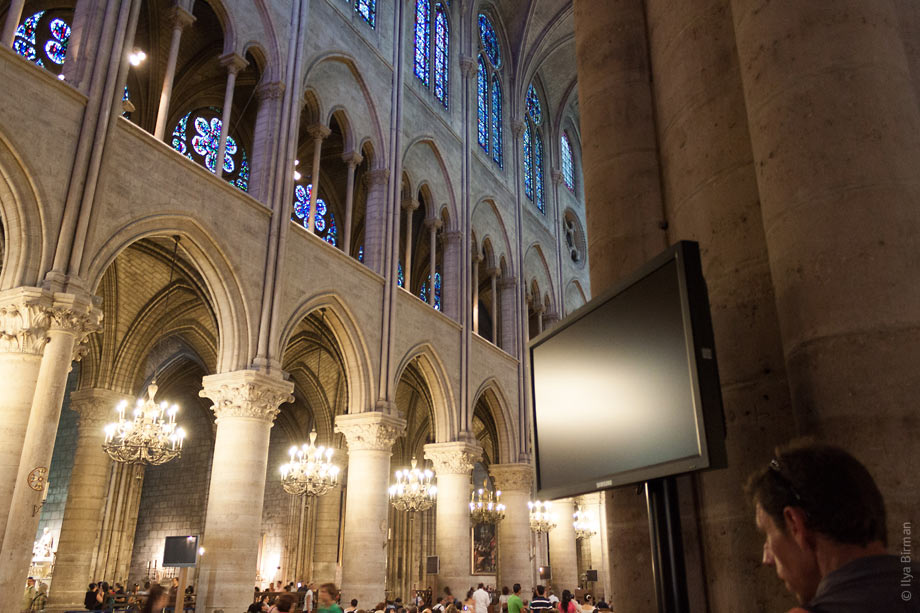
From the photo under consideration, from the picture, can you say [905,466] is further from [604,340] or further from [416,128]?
[416,128]

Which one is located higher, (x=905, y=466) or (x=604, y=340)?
(x=604, y=340)

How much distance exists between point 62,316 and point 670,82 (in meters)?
7.65

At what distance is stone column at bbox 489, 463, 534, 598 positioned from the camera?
18750 mm

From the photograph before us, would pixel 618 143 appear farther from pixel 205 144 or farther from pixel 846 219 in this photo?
pixel 205 144

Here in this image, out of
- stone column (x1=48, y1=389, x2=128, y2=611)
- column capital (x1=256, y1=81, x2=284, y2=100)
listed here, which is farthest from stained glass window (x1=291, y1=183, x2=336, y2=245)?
stone column (x1=48, y1=389, x2=128, y2=611)

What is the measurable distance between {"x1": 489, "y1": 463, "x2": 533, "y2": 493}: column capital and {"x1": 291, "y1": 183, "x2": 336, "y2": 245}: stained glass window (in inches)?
314

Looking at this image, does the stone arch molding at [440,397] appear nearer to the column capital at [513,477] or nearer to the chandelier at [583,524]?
the column capital at [513,477]

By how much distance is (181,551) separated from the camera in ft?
28.6

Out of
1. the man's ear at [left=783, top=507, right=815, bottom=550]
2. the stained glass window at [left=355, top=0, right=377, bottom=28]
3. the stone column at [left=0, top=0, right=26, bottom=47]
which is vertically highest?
the stained glass window at [left=355, top=0, right=377, bottom=28]

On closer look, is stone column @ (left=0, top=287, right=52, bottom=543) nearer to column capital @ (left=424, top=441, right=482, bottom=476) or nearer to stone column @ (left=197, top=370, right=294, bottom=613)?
stone column @ (left=197, top=370, right=294, bottom=613)

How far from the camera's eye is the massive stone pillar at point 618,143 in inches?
130

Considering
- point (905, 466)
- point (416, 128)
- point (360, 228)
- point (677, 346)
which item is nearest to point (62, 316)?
point (677, 346)

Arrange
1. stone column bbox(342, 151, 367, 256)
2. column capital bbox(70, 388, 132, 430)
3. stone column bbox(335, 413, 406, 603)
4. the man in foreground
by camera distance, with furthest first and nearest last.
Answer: column capital bbox(70, 388, 132, 430)
stone column bbox(342, 151, 367, 256)
stone column bbox(335, 413, 406, 603)
the man in foreground

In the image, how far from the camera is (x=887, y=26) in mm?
2275
